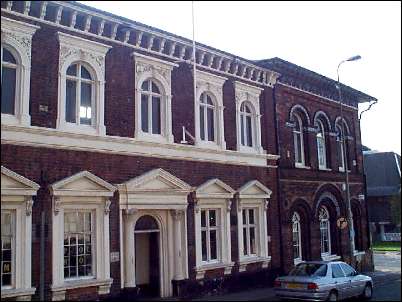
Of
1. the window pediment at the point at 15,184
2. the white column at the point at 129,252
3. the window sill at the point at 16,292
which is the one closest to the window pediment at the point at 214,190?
the white column at the point at 129,252

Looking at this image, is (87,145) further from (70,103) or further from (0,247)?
(0,247)

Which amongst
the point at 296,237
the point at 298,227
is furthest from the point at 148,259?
the point at 298,227

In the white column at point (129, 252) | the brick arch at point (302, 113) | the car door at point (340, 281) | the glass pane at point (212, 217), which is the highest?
the brick arch at point (302, 113)

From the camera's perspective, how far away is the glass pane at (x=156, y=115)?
1752 cm

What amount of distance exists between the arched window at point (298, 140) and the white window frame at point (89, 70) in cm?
1139

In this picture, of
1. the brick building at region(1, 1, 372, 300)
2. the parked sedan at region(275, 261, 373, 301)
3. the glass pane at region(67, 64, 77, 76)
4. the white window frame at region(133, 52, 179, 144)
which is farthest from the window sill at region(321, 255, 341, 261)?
the glass pane at region(67, 64, 77, 76)

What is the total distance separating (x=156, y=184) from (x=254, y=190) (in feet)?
17.5

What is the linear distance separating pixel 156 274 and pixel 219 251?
2840 mm

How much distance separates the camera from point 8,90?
13.7 m

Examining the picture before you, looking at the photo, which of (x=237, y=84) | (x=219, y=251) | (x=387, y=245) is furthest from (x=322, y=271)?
(x=387, y=245)

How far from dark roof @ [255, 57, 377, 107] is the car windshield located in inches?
357

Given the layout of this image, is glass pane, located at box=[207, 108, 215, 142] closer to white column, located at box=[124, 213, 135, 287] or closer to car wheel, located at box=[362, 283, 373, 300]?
white column, located at box=[124, 213, 135, 287]

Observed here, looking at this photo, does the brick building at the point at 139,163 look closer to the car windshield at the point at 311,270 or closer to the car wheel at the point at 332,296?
the car windshield at the point at 311,270

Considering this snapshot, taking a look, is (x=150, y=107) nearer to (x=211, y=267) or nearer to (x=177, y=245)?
(x=177, y=245)
